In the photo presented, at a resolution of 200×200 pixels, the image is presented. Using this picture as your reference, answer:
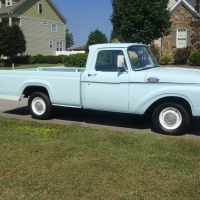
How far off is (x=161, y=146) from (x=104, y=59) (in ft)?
8.29

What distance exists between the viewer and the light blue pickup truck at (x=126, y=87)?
6402mm

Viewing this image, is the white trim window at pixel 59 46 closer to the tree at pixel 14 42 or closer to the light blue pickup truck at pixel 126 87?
the tree at pixel 14 42

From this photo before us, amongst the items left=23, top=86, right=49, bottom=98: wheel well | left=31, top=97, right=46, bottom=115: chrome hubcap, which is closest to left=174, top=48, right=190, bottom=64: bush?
left=23, top=86, right=49, bottom=98: wheel well

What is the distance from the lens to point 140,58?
7.23m

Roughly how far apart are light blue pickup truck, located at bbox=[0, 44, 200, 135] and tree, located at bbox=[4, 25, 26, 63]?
92.5ft

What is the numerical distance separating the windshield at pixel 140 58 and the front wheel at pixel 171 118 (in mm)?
1054

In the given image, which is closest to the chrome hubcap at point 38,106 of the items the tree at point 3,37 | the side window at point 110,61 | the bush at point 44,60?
the side window at point 110,61

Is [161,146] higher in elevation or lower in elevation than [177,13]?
lower

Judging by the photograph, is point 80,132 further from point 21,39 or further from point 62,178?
point 21,39

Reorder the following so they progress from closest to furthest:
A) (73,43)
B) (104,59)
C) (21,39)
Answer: (104,59) < (21,39) < (73,43)

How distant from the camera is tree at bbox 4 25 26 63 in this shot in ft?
114

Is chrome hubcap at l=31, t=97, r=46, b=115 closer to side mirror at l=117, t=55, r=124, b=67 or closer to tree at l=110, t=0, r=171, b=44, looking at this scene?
side mirror at l=117, t=55, r=124, b=67

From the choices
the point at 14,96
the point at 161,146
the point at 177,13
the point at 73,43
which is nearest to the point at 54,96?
the point at 14,96

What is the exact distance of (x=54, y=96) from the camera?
7.73m
